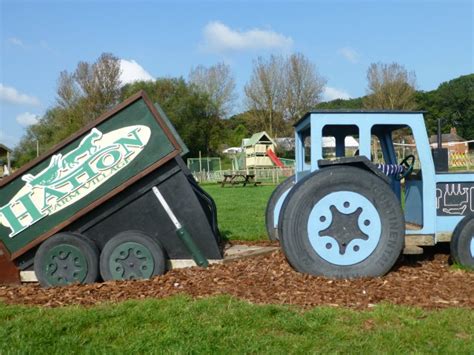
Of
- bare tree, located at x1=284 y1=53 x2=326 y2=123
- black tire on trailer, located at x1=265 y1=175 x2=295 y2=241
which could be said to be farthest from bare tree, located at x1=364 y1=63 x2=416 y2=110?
black tire on trailer, located at x1=265 y1=175 x2=295 y2=241

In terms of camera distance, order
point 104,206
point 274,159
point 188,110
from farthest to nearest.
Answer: point 188,110
point 274,159
point 104,206

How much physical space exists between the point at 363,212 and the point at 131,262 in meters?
2.36

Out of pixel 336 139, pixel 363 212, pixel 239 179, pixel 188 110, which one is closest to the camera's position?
pixel 363 212

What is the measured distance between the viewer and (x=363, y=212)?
5.00 metres

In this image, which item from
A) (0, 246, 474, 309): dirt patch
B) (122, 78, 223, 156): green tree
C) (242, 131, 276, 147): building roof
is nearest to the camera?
(0, 246, 474, 309): dirt patch

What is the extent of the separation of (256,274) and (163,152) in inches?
62.3

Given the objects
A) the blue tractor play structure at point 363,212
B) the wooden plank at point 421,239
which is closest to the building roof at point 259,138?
the blue tractor play structure at point 363,212

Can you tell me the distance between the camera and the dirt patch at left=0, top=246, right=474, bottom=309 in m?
4.36

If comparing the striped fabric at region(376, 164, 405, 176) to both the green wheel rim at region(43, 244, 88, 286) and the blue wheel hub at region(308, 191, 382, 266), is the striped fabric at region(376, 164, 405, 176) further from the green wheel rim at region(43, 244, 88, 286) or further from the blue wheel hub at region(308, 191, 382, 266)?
the green wheel rim at region(43, 244, 88, 286)

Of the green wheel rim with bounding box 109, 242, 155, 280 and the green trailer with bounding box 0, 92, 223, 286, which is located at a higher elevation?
the green trailer with bounding box 0, 92, 223, 286

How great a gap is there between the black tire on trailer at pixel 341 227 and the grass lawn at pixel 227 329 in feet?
3.04

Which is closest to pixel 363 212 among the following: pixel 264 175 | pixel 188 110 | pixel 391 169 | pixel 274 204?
pixel 391 169

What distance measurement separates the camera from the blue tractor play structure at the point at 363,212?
16.3 ft

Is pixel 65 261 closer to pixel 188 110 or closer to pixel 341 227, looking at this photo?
pixel 341 227
